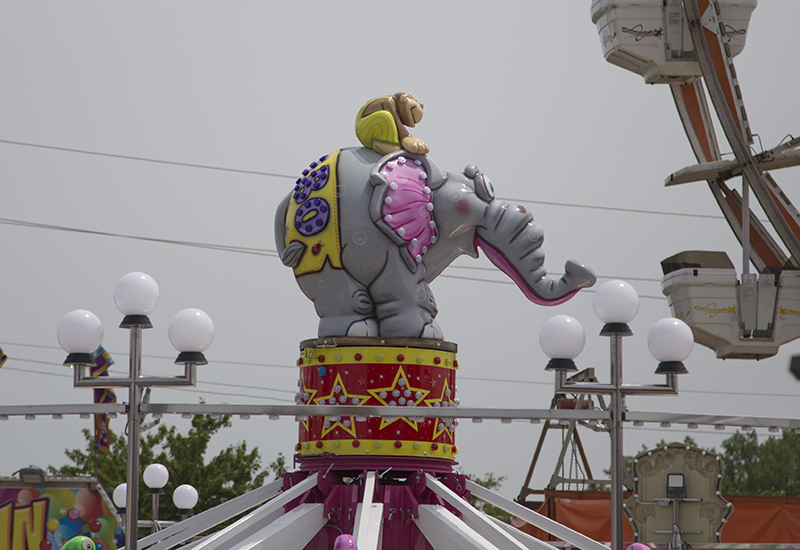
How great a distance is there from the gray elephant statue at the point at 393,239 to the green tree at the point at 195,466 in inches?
695

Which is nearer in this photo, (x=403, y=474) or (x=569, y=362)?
(x=569, y=362)

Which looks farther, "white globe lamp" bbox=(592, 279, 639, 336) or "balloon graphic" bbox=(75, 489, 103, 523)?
"balloon graphic" bbox=(75, 489, 103, 523)

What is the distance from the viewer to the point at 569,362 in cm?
702

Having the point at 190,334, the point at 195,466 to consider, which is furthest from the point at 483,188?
the point at 195,466

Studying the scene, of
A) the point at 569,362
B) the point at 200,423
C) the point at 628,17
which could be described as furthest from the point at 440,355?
the point at 200,423

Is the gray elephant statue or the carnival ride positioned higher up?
the gray elephant statue

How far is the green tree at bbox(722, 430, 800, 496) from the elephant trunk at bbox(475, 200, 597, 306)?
38010 millimetres

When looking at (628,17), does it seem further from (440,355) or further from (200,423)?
(200,423)

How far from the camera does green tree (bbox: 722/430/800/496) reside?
150 ft

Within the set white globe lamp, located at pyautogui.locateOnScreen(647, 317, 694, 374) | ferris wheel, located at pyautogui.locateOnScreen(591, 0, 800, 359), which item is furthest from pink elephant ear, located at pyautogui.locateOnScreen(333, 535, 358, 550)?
ferris wheel, located at pyautogui.locateOnScreen(591, 0, 800, 359)

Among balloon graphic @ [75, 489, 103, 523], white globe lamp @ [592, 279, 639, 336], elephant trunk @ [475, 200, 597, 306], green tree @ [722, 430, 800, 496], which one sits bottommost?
green tree @ [722, 430, 800, 496]

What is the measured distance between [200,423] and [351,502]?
19265 mm

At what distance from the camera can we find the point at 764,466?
4697cm

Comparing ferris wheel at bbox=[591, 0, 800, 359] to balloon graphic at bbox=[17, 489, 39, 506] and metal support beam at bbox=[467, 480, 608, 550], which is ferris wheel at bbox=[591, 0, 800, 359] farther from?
balloon graphic at bbox=[17, 489, 39, 506]
